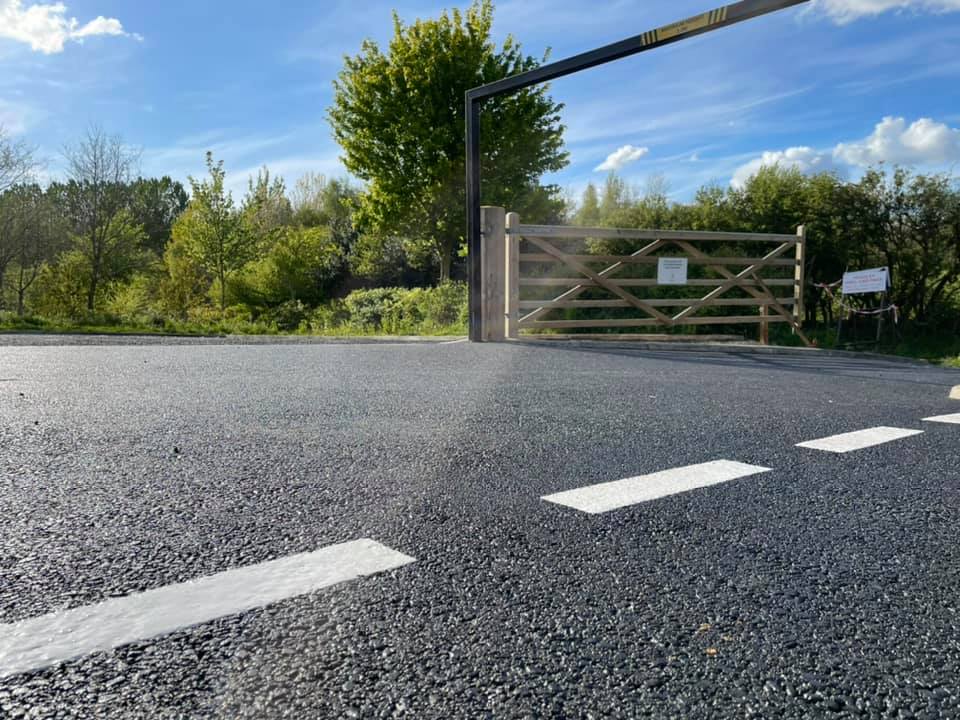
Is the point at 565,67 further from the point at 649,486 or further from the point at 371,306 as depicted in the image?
the point at 371,306

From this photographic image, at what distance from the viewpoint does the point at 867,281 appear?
459 inches

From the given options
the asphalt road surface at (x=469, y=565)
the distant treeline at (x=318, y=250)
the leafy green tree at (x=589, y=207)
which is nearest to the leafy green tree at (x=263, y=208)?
the distant treeline at (x=318, y=250)

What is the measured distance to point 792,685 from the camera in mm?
1230

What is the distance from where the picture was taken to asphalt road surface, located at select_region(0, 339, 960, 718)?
3.96 feet

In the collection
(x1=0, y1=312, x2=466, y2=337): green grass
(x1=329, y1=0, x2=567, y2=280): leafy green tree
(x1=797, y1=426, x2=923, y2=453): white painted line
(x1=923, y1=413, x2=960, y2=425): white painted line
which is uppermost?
(x1=329, y1=0, x2=567, y2=280): leafy green tree

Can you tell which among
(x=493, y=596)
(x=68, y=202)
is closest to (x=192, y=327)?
(x=493, y=596)

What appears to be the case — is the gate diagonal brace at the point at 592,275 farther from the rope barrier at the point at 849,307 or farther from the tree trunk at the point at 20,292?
the tree trunk at the point at 20,292

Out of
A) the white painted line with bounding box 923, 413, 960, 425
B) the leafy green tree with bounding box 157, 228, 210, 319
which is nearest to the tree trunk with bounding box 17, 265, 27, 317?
the leafy green tree with bounding box 157, 228, 210, 319

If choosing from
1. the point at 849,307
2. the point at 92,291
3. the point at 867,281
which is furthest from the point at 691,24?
the point at 92,291

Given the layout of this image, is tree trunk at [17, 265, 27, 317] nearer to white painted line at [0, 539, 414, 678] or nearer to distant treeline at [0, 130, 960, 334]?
distant treeline at [0, 130, 960, 334]

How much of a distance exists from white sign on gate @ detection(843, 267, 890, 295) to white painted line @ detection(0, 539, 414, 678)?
11.9 metres

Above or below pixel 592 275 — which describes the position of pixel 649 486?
below

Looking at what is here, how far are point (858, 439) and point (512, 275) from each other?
611 cm

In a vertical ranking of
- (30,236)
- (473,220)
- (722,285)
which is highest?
(30,236)
